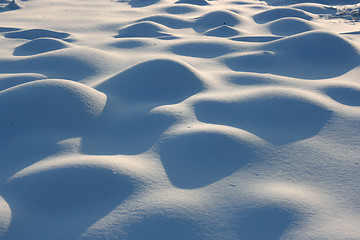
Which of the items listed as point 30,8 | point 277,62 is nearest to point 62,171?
point 277,62

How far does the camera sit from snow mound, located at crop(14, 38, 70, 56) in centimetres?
470

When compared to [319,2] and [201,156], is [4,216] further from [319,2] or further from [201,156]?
[319,2]

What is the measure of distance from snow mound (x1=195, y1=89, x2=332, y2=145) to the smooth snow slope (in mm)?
14

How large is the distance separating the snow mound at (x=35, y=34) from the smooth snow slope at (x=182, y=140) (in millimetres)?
551

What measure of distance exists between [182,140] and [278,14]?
5.13 metres

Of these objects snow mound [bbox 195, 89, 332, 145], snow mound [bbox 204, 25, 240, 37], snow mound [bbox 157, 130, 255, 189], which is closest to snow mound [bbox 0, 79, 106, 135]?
snow mound [bbox 157, 130, 255, 189]

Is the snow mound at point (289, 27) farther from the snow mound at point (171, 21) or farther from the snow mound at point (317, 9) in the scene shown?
the snow mound at point (317, 9)

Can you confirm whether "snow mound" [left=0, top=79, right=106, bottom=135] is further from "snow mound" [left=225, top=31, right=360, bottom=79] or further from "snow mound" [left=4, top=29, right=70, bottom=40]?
"snow mound" [left=4, top=29, right=70, bottom=40]

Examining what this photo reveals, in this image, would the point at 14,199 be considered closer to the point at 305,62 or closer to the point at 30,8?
the point at 305,62

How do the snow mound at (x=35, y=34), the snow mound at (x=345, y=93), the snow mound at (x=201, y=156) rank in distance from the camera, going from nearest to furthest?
the snow mound at (x=201, y=156) → the snow mound at (x=345, y=93) → the snow mound at (x=35, y=34)

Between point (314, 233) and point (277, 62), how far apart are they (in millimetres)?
2838

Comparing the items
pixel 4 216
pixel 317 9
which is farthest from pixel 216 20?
pixel 4 216

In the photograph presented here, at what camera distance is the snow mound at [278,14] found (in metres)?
6.67

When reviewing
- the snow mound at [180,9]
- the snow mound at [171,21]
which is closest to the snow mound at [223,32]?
the snow mound at [171,21]
